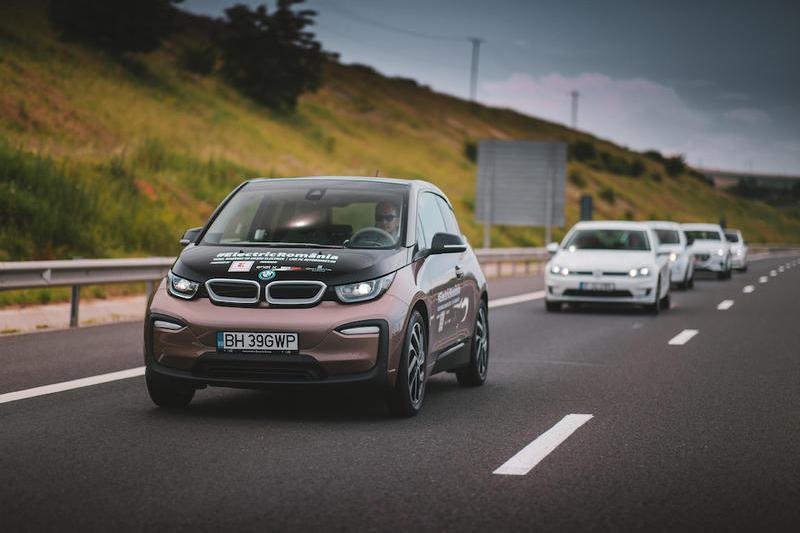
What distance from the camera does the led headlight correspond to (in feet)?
65.1

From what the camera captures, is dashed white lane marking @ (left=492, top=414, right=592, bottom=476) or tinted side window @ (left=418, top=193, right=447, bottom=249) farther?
tinted side window @ (left=418, top=193, right=447, bottom=249)

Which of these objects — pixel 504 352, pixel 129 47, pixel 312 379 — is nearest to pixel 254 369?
pixel 312 379

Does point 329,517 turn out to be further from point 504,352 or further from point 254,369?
point 504,352

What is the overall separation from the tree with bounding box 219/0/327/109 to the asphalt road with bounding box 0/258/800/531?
178 feet

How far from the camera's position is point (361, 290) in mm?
7996

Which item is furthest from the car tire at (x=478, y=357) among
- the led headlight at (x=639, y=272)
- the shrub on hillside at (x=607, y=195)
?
the shrub on hillside at (x=607, y=195)

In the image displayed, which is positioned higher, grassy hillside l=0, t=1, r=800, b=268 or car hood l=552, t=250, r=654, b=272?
grassy hillside l=0, t=1, r=800, b=268

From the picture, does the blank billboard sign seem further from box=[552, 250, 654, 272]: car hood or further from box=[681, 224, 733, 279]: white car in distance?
box=[552, 250, 654, 272]: car hood

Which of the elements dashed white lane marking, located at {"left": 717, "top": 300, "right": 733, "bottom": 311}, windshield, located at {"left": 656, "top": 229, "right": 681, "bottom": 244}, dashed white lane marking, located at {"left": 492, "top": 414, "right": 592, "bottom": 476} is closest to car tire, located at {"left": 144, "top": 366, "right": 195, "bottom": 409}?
dashed white lane marking, located at {"left": 492, "top": 414, "right": 592, "bottom": 476}

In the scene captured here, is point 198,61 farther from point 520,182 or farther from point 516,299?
point 516,299

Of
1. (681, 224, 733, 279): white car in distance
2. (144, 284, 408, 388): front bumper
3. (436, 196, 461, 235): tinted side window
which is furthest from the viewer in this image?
(681, 224, 733, 279): white car in distance

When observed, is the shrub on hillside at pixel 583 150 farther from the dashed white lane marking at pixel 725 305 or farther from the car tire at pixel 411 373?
the car tire at pixel 411 373

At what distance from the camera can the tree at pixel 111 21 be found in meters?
52.5

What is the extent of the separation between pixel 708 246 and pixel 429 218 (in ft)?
89.1
